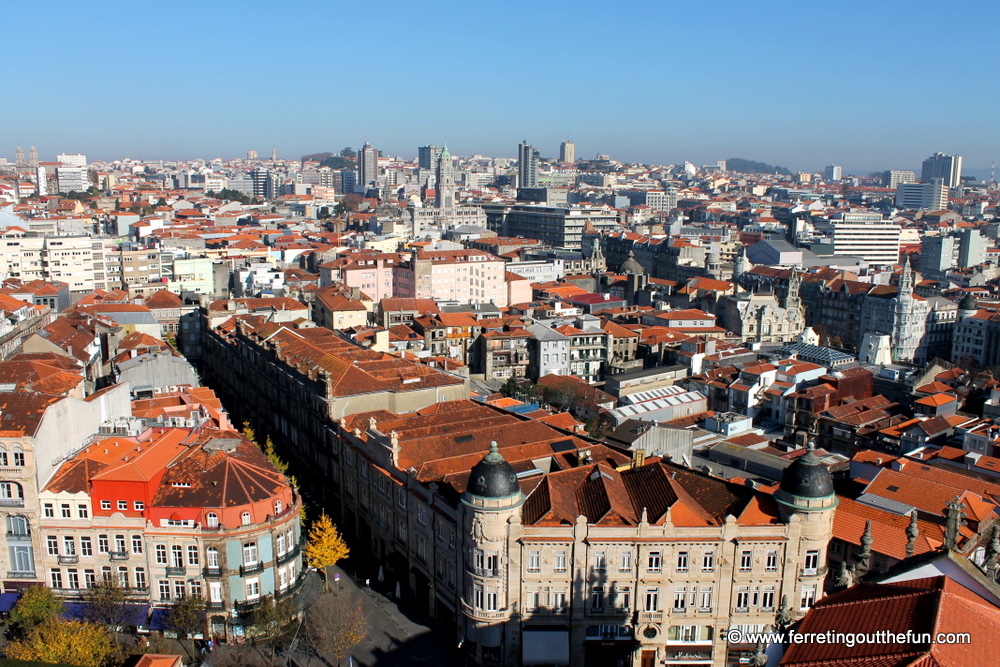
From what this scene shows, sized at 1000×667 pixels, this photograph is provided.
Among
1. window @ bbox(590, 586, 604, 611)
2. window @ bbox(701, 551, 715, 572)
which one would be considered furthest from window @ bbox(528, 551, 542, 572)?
window @ bbox(701, 551, 715, 572)

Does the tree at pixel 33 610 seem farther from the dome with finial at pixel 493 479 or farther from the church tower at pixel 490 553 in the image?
the dome with finial at pixel 493 479

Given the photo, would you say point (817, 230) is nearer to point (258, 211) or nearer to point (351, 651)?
point (258, 211)

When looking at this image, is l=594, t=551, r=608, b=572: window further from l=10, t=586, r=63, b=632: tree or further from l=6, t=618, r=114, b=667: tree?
l=10, t=586, r=63, b=632: tree

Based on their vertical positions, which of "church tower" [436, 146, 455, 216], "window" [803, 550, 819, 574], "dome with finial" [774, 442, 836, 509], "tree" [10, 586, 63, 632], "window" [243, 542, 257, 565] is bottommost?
"tree" [10, 586, 63, 632]

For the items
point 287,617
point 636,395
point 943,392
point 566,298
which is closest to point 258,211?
point 566,298

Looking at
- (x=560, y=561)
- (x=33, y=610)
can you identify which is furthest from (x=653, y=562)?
→ (x=33, y=610)

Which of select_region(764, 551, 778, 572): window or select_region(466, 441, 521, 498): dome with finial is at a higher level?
select_region(466, 441, 521, 498): dome with finial
